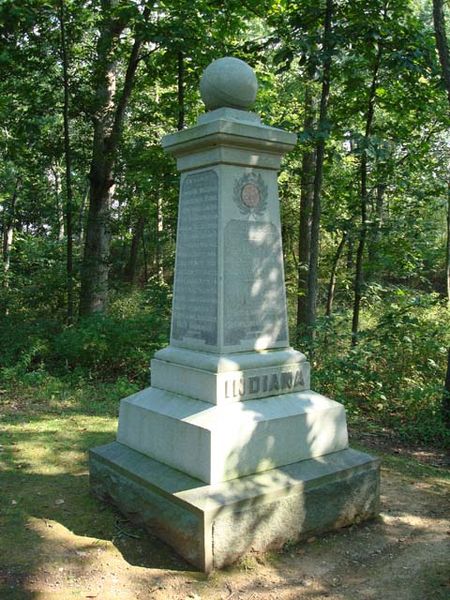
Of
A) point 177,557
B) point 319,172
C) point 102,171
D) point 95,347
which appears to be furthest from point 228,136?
point 102,171

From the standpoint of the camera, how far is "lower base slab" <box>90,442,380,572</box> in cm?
329

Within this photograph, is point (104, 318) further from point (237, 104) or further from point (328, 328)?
point (237, 104)

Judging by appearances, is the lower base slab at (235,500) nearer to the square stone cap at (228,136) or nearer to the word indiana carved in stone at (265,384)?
the word indiana carved in stone at (265,384)

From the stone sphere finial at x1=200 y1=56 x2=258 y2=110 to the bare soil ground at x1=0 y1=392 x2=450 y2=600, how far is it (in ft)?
9.90

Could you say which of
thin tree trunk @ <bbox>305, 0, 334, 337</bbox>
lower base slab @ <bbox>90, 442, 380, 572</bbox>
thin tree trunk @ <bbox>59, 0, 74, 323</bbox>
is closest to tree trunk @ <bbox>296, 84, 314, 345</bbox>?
thin tree trunk @ <bbox>305, 0, 334, 337</bbox>

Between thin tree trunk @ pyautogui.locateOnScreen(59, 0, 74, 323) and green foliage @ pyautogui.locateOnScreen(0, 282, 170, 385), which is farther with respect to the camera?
thin tree trunk @ pyautogui.locateOnScreen(59, 0, 74, 323)

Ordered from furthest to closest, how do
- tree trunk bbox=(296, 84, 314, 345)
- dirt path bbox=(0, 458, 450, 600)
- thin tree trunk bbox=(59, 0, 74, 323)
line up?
1. tree trunk bbox=(296, 84, 314, 345)
2. thin tree trunk bbox=(59, 0, 74, 323)
3. dirt path bbox=(0, 458, 450, 600)

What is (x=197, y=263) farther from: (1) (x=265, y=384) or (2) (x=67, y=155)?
(2) (x=67, y=155)

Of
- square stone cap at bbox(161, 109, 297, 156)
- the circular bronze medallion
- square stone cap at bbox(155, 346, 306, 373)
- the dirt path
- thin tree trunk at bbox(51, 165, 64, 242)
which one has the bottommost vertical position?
the dirt path

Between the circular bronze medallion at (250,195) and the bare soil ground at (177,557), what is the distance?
2325 mm

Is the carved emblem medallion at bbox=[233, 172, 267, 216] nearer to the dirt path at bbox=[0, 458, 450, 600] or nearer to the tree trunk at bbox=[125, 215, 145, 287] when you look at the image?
the dirt path at bbox=[0, 458, 450, 600]

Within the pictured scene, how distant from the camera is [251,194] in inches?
159

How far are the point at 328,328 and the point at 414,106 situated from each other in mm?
3589

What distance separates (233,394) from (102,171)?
842cm
